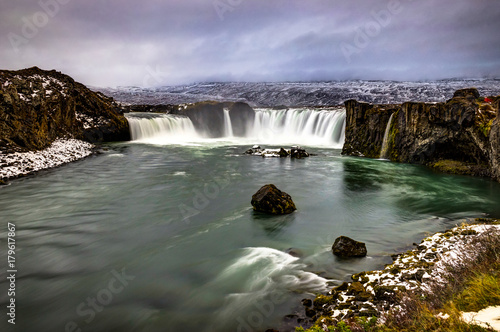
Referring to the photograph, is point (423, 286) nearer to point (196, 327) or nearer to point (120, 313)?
point (196, 327)

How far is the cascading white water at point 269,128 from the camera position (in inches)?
1539

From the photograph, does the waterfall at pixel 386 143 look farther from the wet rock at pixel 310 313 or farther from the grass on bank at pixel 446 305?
the wet rock at pixel 310 313

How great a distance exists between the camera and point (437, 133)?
70.9ft

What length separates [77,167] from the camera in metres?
22.3

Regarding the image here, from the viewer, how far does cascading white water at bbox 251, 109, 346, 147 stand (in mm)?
38066

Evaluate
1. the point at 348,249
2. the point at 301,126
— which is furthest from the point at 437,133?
the point at 301,126

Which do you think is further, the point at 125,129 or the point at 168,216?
the point at 125,129

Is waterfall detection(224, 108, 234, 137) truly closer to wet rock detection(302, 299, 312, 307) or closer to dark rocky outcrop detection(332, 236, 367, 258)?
dark rocky outcrop detection(332, 236, 367, 258)

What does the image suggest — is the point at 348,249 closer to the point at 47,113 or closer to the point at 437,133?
the point at 437,133

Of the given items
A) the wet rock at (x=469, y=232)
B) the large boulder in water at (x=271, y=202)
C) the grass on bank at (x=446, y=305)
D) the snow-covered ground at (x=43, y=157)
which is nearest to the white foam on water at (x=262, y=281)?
the grass on bank at (x=446, y=305)

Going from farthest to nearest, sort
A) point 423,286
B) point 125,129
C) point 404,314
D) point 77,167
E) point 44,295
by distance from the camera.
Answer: point 125,129 < point 77,167 < point 44,295 < point 423,286 < point 404,314

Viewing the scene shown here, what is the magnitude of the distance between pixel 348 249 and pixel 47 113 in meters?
29.5

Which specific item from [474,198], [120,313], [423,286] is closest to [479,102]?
[474,198]

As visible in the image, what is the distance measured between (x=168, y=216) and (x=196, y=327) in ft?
23.4
